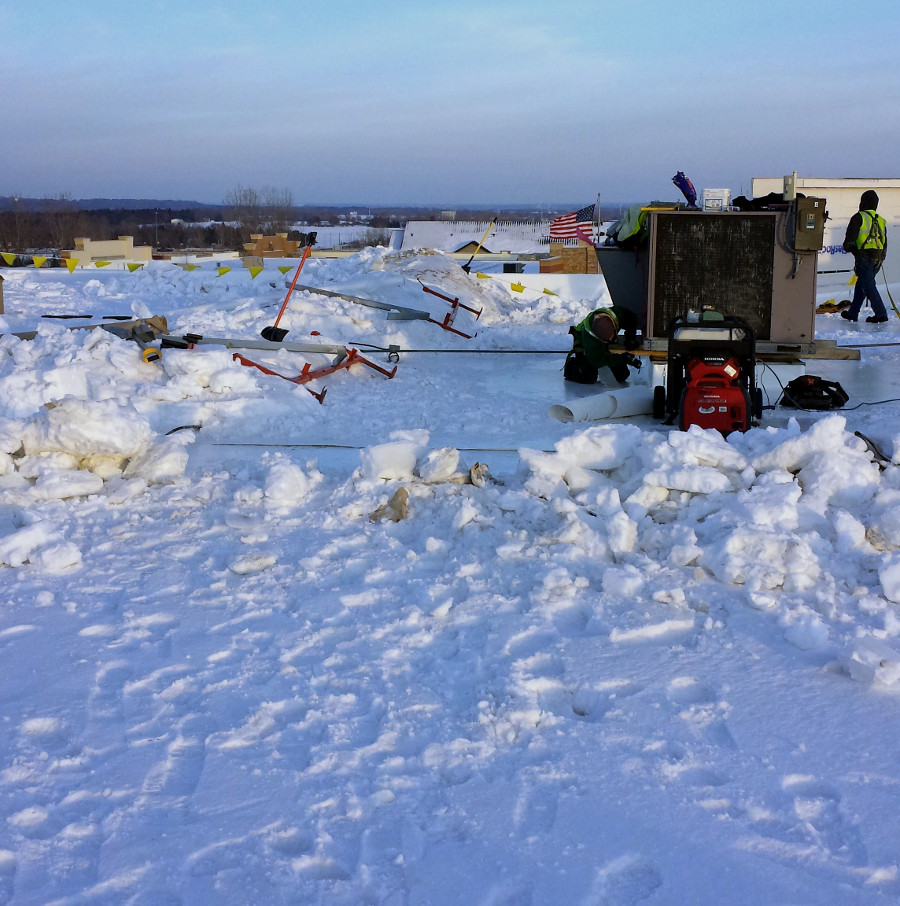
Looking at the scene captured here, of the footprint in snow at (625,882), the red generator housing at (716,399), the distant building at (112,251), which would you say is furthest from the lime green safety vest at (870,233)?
the distant building at (112,251)

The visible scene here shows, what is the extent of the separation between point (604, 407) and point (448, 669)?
14.3 feet

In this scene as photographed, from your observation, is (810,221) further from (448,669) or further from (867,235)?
(448,669)

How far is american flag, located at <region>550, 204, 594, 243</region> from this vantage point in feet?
57.8

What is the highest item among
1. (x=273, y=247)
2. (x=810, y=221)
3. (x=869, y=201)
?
(x=273, y=247)

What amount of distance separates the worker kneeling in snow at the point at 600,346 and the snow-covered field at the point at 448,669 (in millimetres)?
2612

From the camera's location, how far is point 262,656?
11.3ft

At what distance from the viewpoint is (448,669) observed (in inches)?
131

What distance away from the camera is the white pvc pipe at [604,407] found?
731cm

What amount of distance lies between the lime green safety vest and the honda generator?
5.99 m

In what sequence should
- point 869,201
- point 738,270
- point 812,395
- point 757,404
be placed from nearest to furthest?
1. point 757,404
2. point 812,395
3. point 738,270
4. point 869,201

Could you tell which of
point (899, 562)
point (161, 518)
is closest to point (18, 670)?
point (161, 518)

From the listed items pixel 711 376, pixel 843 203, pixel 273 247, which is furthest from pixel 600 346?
pixel 273 247

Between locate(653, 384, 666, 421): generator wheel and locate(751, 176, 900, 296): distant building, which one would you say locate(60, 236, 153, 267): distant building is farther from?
locate(653, 384, 666, 421): generator wheel

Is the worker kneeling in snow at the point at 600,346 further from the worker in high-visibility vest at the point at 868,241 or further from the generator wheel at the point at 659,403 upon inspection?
the worker in high-visibility vest at the point at 868,241
